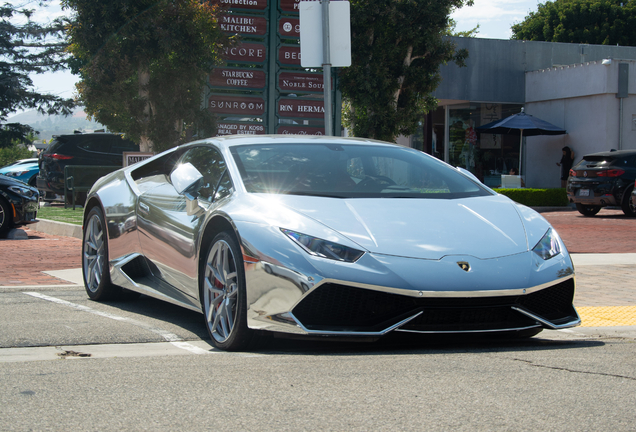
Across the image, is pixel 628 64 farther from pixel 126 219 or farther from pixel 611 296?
pixel 126 219

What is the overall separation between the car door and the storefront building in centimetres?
2185

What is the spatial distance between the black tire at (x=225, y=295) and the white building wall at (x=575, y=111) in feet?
74.1

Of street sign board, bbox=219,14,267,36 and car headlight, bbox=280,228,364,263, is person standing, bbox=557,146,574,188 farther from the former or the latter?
car headlight, bbox=280,228,364,263

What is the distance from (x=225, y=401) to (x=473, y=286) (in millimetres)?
1518

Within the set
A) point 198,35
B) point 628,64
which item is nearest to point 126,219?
point 198,35

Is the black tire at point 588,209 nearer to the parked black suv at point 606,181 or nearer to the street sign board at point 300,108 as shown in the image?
the parked black suv at point 606,181

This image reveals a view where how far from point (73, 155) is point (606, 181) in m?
13.0

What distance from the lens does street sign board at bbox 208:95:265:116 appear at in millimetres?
16328

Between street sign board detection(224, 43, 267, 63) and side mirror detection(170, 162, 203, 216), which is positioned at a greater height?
street sign board detection(224, 43, 267, 63)

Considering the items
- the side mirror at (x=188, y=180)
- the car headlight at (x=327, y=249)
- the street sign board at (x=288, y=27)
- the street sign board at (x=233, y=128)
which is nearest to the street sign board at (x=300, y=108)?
the street sign board at (x=233, y=128)

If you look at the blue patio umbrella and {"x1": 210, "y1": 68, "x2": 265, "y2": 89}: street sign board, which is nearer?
{"x1": 210, "y1": 68, "x2": 265, "y2": 89}: street sign board

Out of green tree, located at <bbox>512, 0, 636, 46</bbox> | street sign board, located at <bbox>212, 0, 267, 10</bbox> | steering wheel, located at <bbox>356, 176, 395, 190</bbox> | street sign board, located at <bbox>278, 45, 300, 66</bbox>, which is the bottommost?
steering wheel, located at <bbox>356, 176, 395, 190</bbox>

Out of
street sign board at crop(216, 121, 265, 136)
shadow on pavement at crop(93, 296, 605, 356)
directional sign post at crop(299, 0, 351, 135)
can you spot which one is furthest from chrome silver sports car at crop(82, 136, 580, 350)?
street sign board at crop(216, 121, 265, 136)

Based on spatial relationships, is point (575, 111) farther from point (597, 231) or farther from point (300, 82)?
point (300, 82)
